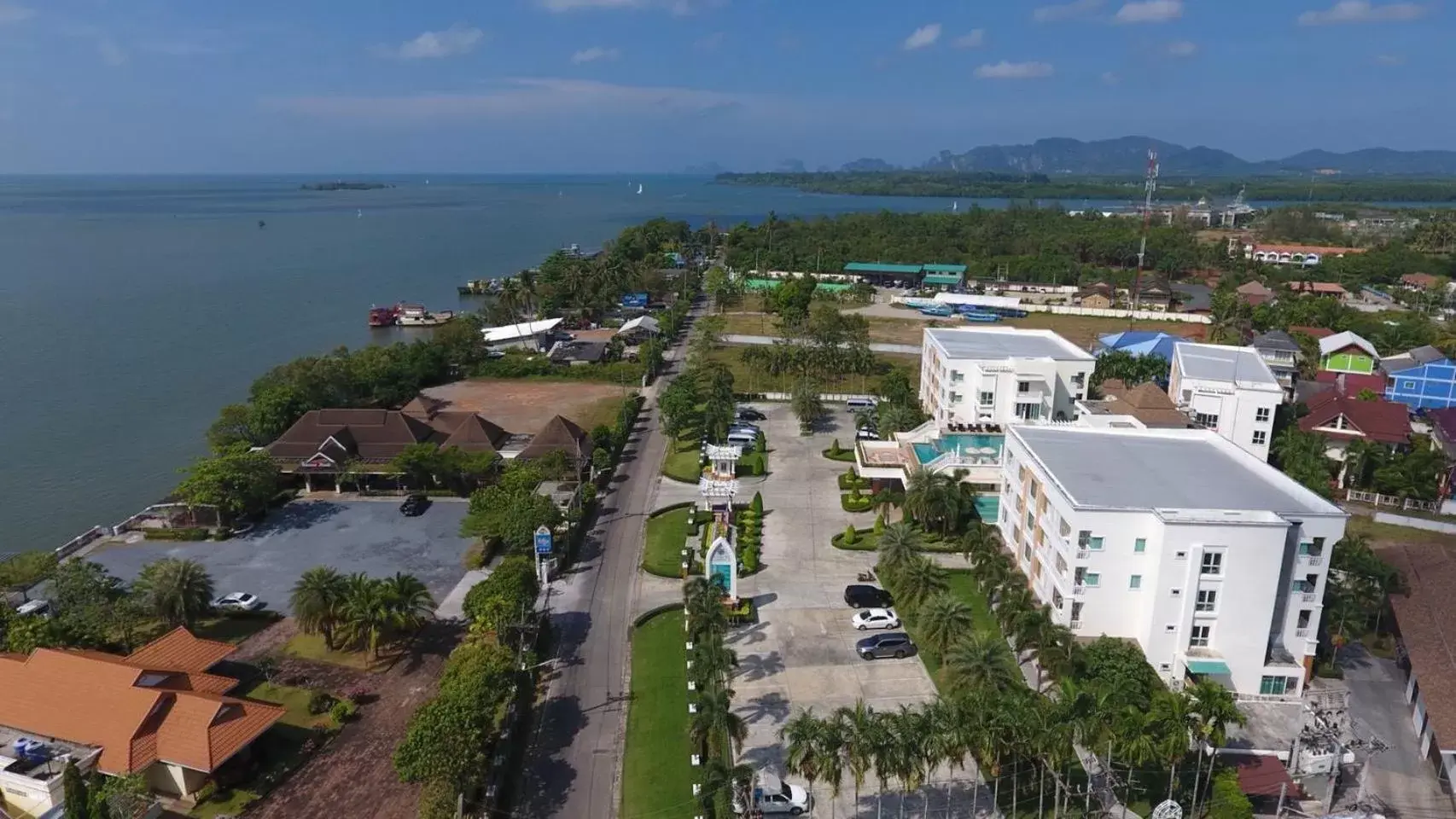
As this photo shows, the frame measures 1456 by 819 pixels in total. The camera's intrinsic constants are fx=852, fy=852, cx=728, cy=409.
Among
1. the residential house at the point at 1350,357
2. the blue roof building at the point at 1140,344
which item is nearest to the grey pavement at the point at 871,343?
the blue roof building at the point at 1140,344

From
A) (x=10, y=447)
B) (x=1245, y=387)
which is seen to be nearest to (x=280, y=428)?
(x=10, y=447)

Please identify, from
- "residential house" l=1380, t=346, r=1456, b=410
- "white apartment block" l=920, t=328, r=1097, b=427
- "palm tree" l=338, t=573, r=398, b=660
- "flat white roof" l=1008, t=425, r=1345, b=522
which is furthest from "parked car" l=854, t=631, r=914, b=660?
"residential house" l=1380, t=346, r=1456, b=410

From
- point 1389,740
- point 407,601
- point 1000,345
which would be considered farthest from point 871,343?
point 407,601

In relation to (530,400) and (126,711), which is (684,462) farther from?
(126,711)

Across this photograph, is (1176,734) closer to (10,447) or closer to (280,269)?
(10,447)

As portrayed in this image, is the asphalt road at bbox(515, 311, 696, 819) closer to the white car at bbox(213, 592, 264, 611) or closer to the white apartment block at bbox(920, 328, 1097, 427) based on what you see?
the white car at bbox(213, 592, 264, 611)

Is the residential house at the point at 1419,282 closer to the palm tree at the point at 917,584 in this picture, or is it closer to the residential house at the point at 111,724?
the palm tree at the point at 917,584

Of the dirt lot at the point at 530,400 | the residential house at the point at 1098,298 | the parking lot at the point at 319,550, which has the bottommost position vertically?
the parking lot at the point at 319,550

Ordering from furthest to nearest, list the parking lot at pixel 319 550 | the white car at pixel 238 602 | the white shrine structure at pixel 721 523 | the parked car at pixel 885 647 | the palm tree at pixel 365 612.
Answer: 1. the parking lot at pixel 319 550
2. the white shrine structure at pixel 721 523
3. the white car at pixel 238 602
4. the parked car at pixel 885 647
5. the palm tree at pixel 365 612
